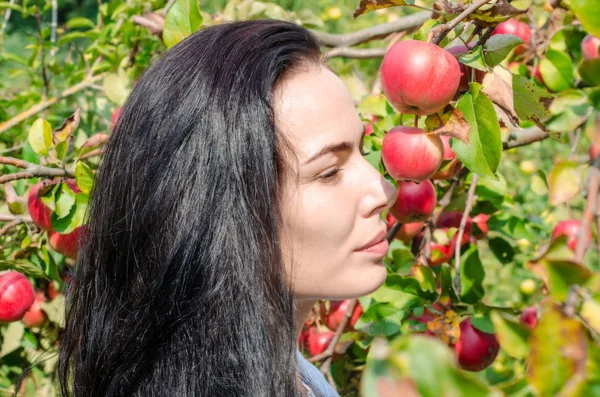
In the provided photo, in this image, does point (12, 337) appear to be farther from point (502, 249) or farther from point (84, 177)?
point (502, 249)

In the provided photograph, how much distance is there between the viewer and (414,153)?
914mm

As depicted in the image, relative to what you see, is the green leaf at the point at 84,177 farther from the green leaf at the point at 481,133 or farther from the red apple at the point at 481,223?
the red apple at the point at 481,223

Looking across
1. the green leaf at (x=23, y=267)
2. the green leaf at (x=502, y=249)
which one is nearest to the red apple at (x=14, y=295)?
the green leaf at (x=23, y=267)

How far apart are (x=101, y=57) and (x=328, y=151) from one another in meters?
1.08

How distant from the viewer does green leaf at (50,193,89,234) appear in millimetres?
1135

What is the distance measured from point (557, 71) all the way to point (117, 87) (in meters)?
0.87

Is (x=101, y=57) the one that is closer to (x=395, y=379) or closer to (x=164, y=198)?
(x=164, y=198)

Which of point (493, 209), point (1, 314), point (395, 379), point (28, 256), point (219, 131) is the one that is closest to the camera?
A: point (395, 379)

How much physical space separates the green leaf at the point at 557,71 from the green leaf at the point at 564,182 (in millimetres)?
578

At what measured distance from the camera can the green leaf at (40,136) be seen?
114 centimetres

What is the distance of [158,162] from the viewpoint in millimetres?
889

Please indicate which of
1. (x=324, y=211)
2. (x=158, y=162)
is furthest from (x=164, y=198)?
(x=324, y=211)

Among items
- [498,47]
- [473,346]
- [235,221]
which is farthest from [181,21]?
[473,346]

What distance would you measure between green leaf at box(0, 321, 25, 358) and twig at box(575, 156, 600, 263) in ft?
4.00
